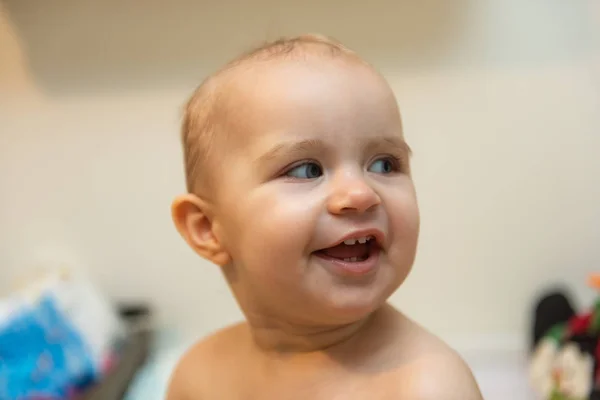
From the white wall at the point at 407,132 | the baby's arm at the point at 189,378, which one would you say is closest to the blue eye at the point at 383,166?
the baby's arm at the point at 189,378

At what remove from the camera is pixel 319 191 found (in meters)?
0.47

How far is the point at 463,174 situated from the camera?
1.37m

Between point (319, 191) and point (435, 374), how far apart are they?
6.6 inches

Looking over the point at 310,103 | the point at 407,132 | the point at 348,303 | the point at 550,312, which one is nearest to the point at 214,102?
the point at 310,103

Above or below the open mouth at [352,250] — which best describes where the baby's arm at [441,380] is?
below

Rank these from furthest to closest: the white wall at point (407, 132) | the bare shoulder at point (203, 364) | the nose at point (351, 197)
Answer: the white wall at point (407, 132), the bare shoulder at point (203, 364), the nose at point (351, 197)

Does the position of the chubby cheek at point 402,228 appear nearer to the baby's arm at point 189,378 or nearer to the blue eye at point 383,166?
the blue eye at point 383,166

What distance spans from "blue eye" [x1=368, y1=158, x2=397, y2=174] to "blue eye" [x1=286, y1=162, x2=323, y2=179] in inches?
1.6

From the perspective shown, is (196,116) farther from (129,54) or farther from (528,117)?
(528,117)

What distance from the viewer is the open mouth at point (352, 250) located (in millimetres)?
478

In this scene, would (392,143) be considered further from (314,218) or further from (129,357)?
(129,357)

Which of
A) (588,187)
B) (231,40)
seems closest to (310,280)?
(231,40)

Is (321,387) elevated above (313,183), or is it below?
below

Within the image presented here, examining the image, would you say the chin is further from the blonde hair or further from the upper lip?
the blonde hair
